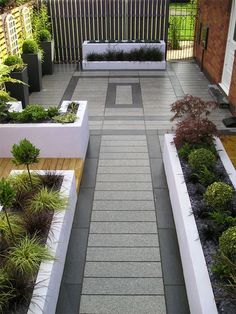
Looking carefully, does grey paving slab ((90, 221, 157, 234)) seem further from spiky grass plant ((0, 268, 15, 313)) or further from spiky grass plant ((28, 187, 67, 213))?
spiky grass plant ((0, 268, 15, 313))

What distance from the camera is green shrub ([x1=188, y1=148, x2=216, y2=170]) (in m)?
4.44

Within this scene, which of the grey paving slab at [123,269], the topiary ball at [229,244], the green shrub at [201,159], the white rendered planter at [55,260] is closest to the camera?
the white rendered planter at [55,260]

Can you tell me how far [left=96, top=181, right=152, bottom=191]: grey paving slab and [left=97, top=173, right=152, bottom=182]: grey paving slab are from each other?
82mm

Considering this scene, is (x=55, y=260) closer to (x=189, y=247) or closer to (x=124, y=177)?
(x=189, y=247)

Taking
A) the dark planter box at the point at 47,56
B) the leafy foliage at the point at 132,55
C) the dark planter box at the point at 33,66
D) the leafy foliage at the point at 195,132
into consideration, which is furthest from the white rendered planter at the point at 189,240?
the dark planter box at the point at 47,56

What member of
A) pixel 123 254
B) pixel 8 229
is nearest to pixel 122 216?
pixel 123 254

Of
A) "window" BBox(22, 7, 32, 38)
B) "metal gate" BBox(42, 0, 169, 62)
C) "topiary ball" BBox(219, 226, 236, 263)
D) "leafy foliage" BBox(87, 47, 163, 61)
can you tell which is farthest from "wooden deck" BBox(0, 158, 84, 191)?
"metal gate" BBox(42, 0, 169, 62)

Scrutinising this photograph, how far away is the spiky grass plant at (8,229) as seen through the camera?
342 cm

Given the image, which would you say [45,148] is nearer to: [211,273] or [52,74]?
[211,273]

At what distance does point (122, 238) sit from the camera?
420 cm

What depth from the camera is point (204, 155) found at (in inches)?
176

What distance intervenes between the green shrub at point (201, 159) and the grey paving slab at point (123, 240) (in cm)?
102

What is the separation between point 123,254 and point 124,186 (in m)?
1.42

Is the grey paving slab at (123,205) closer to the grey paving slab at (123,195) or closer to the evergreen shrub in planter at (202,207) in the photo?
the grey paving slab at (123,195)
